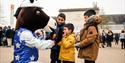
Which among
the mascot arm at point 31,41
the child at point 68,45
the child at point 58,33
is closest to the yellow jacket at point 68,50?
the child at point 68,45

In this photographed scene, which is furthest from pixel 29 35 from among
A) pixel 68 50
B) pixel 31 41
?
pixel 68 50

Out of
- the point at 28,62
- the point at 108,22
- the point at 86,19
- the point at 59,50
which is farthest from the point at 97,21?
the point at 108,22

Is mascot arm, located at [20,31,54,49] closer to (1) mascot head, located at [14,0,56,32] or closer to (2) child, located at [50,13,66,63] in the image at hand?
(1) mascot head, located at [14,0,56,32]

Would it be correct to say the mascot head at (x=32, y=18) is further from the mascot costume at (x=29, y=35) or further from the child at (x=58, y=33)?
the child at (x=58, y=33)

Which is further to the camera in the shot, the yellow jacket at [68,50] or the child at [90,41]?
the yellow jacket at [68,50]

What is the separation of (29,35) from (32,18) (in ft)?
0.73

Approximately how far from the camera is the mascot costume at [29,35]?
4.40 meters

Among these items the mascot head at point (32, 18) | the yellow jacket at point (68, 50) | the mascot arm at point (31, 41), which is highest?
the mascot head at point (32, 18)

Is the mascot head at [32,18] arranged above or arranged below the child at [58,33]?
above

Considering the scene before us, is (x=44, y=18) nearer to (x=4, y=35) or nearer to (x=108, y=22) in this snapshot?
(x=4, y=35)

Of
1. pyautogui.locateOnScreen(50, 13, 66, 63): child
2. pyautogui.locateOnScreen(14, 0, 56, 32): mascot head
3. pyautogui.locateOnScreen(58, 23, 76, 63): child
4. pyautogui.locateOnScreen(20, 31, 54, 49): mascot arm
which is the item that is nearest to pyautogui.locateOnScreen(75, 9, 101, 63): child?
pyautogui.locateOnScreen(58, 23, 76, 63): child

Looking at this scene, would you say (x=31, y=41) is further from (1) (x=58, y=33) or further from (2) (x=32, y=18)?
(1) (x=58, y=33)

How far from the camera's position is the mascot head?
4449mm

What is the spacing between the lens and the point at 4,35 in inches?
912
